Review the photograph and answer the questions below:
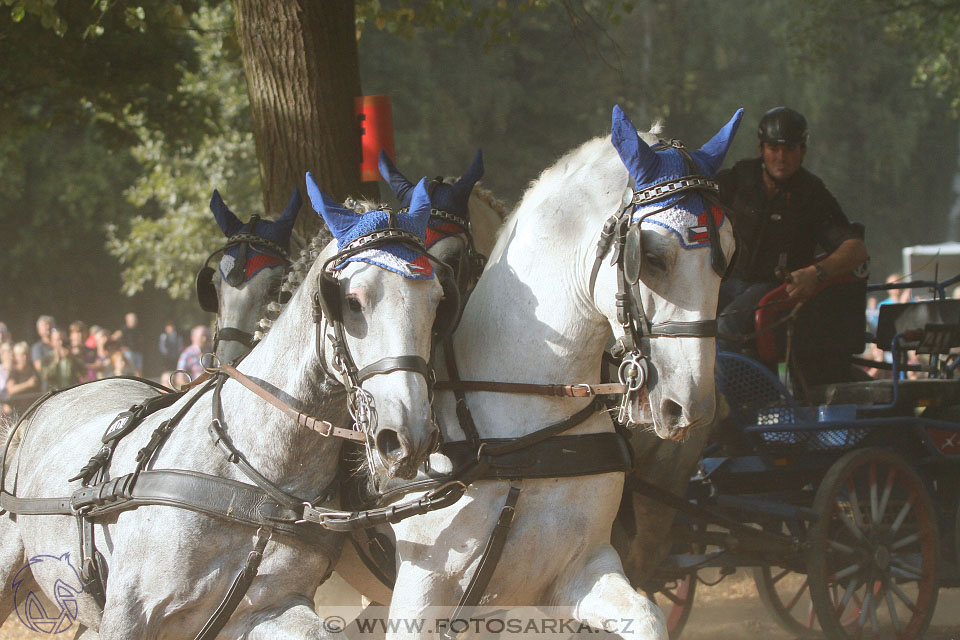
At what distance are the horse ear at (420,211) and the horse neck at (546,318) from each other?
36cm

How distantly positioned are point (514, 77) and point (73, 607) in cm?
2227

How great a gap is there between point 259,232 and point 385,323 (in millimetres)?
1985

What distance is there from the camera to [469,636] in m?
3.26

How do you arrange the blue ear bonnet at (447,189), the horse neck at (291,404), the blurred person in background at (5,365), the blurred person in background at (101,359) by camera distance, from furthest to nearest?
the blurred person in background at (101,359) → the blurred person in background at (5,365) → the blue ear bonnet at (447,189) → the horse neck at (291,404)

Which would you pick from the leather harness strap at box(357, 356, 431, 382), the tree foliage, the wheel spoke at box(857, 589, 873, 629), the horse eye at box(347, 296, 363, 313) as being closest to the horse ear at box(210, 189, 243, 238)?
the horse eye at box(347, 296, 363, 313)

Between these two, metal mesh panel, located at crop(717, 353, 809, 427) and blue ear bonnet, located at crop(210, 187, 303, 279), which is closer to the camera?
blue ear bonnet, located at crop(210, 187, 303, 279)

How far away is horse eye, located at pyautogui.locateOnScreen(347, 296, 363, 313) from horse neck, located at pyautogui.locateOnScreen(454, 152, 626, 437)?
1.90 feet

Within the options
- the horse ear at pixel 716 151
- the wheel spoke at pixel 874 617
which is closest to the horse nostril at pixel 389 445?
the horse ear at pixel 716 151

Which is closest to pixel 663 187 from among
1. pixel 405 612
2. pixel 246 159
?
pixel 405 612

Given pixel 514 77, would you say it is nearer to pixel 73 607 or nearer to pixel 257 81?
pixel 257 81

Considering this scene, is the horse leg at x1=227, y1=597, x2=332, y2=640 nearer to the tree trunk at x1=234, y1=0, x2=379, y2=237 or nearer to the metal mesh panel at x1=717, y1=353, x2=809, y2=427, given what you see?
the metal mesh panel at x1=717, y1=353, x2=809, y2=427

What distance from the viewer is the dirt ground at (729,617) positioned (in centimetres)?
596

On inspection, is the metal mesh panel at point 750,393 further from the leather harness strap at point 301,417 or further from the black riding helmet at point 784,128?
the leather harness strap at point 301,417

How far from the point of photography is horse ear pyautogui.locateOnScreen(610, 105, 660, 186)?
3.10m
